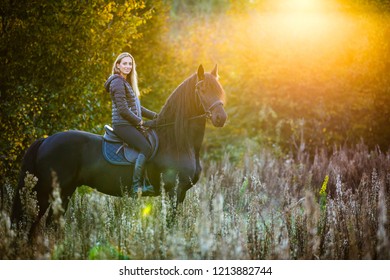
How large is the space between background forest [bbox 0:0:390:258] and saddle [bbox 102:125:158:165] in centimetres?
138

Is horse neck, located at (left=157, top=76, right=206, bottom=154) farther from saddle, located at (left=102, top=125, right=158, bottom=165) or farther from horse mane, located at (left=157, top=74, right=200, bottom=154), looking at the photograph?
saddle, located at (left=102, top=125, right=158, bottom=165)

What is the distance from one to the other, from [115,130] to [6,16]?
269 cm

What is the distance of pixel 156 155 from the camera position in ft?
18.4

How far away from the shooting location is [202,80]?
Result: 5.44 meters

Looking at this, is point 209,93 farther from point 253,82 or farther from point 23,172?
point 253,82

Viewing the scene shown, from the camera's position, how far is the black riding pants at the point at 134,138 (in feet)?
18.0

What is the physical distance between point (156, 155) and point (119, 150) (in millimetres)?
446

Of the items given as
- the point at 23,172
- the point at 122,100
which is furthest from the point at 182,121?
the point at 23,172

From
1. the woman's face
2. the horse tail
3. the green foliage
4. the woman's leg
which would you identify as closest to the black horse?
the horse tail

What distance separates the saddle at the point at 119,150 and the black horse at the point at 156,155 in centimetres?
7

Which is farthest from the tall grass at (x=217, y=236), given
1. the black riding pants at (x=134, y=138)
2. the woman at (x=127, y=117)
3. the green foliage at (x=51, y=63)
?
the green foliage at (x=51, y=63)

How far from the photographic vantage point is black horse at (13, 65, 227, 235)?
17.5ft

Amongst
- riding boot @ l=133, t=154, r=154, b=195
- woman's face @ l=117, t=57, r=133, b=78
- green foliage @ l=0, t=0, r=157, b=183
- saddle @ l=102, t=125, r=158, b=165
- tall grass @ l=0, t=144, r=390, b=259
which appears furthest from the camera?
green foliage @ l=0, t=0, r=157, b=183
